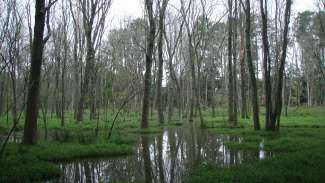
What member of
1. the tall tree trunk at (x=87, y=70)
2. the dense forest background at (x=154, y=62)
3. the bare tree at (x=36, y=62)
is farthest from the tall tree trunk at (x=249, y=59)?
the tall tree trunk at (x=87, y=70)

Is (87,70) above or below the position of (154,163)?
above

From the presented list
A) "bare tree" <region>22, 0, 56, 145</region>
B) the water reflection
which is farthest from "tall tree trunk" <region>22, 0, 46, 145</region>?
the water reflection

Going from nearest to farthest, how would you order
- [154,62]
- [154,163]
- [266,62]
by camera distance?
[154,163]
[266,62]
[154,62]

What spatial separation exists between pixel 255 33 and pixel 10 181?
50.2 m

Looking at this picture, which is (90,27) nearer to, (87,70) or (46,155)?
(87,70)

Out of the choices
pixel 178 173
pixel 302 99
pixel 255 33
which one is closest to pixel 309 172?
pixel 178 173

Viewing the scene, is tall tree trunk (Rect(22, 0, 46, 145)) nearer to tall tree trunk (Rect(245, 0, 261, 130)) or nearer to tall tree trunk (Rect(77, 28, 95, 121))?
tall tree trunk (Rect(245, 0, 261, 130))

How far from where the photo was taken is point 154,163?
10047 mm

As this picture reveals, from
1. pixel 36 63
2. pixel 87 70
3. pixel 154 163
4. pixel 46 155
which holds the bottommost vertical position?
pixel 154 163

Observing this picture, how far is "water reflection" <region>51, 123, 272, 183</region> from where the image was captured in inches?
319

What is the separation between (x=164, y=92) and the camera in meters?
63.6

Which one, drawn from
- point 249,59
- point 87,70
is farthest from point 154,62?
point 249,59

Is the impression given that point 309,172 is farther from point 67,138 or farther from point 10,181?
point 67,138

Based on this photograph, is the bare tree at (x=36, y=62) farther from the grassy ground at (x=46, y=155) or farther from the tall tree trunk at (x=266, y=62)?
the tall tree trunk at (x=266, y=62)
